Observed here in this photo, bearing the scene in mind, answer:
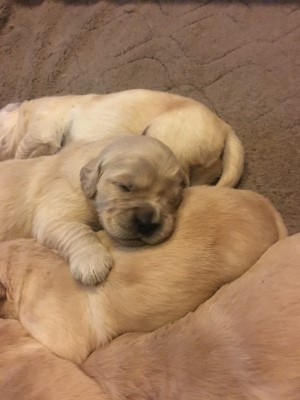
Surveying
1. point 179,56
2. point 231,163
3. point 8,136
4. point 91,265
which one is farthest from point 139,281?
point 179,56

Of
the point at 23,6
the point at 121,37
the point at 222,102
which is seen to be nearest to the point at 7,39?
the point at 23,6

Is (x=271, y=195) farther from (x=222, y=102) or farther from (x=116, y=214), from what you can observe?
(x=116, y=214)

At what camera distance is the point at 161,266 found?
1529mm

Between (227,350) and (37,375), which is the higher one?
(37,375)

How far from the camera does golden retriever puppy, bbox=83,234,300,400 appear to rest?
1268 mm

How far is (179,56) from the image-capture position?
2479 mm

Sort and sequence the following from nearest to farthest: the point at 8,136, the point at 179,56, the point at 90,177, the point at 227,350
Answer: the point at 227,350
the point at 90,177
the point at 8,136
the point at 179,56

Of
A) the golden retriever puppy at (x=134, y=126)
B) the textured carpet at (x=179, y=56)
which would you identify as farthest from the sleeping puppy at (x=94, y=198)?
the textured carpet at (x=179, y=56)

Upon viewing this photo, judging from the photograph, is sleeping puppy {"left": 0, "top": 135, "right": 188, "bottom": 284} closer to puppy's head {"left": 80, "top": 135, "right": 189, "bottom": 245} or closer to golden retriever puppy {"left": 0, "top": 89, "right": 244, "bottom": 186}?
puppy's head {"left": 80, "top": 135, "right": 189, "bottom": 245}

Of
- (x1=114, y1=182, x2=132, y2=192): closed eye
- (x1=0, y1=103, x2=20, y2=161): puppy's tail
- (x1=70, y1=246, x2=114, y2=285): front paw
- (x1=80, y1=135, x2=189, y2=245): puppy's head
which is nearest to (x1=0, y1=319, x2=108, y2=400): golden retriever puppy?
(x1=70, y1=246, x2=114, y2=285): front paw

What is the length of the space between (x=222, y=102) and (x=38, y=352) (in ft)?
4.24

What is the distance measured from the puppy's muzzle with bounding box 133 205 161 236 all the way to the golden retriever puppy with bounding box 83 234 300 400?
255 millimetres

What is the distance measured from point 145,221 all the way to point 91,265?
0.19 m

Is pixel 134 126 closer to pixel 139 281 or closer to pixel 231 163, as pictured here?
pixel 231 163
